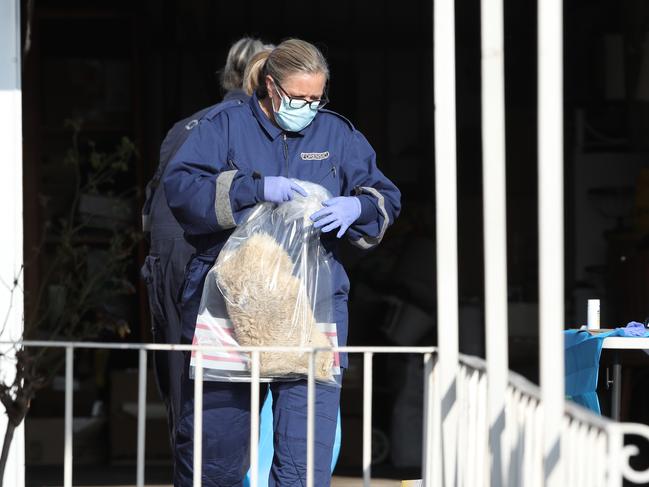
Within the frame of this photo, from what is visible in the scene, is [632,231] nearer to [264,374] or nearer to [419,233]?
[419,233]

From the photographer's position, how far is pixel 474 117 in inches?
258

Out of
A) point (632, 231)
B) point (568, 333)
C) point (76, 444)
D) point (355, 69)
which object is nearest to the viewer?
point (568, 333)

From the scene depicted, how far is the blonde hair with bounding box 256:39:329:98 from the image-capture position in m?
3.06

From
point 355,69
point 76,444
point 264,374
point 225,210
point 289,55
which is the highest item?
point 355,69

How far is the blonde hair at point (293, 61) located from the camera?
10.1 feet

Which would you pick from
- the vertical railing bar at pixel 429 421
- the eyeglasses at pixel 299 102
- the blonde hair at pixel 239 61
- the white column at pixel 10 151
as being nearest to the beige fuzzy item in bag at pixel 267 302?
A: the vertical railing bar at pixel 429 421

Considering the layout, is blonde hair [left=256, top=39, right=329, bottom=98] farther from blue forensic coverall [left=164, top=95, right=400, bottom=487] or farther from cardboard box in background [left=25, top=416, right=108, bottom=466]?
cardboard box in background [left=25, top=416, right=108, bottom=466]

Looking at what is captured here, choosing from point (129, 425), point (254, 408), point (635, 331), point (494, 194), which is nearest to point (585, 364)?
point (635, 331)

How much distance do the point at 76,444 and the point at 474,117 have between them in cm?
265

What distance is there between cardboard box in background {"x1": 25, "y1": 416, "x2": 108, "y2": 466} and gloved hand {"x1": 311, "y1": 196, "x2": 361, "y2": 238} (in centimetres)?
284

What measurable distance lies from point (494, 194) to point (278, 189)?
2.24 feet

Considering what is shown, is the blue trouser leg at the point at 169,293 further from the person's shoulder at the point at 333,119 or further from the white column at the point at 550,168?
the white column at the point at 550,168

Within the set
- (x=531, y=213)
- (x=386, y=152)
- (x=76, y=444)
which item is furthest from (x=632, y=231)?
(x=76, y=444)

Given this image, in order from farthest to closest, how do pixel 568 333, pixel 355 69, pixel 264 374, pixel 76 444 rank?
pixel 355 69
pixel 76 444
pixel 568 333
pixel 264 374
